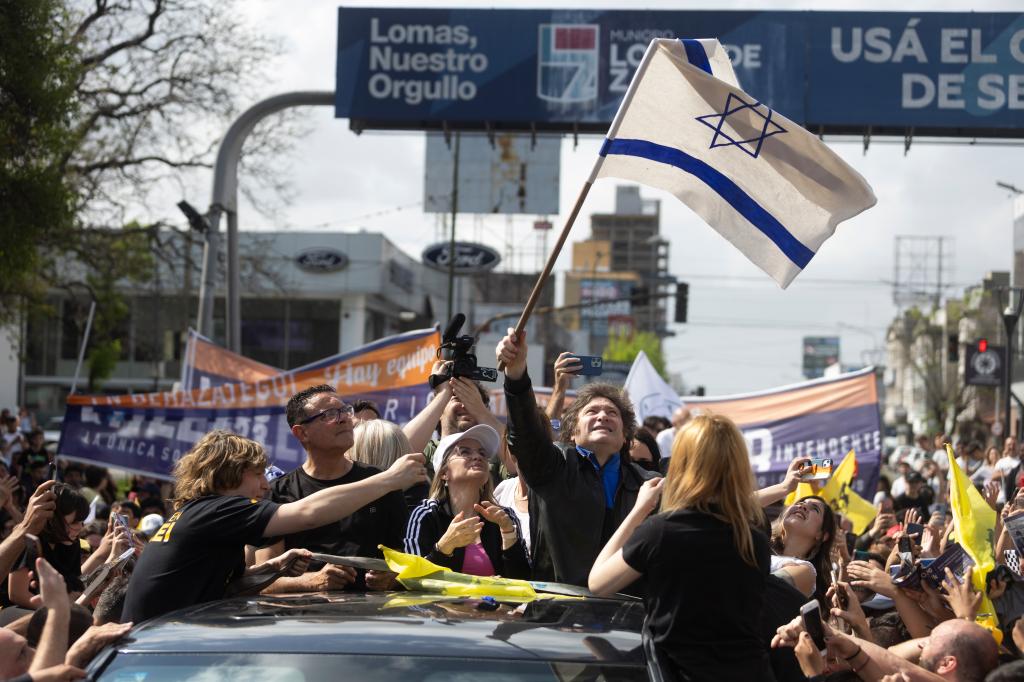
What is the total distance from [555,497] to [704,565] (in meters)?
1.38

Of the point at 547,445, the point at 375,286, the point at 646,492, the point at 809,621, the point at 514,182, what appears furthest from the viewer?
the point at 375,286

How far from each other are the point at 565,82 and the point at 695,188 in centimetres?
1403

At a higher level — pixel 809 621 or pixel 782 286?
pixel 782 286

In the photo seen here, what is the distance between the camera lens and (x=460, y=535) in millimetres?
4676

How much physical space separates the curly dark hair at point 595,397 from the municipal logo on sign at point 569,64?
14126 millimetres

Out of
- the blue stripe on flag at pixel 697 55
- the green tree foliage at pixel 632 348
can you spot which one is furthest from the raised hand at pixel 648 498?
the green tree foliage at pixel 632 348

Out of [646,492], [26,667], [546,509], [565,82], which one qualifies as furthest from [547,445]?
[565,82]

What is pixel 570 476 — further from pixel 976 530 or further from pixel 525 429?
pixel 976 530

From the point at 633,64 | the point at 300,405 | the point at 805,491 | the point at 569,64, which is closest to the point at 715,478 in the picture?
the point at 300,405

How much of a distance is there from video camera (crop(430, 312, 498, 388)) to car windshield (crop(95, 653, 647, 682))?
2.09 metres

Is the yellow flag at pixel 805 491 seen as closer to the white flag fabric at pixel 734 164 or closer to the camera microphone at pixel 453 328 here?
the white flag fabric at pixel 734 164

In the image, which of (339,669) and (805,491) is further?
(805,491)

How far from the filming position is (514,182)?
185ft

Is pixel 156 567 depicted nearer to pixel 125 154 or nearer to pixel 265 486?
pixel 265 486
